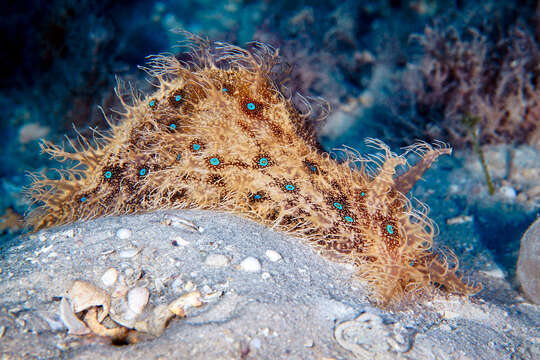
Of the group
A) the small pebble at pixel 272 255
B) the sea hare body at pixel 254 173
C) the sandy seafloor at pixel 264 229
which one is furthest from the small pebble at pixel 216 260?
the sea hare body at pixel 254 173

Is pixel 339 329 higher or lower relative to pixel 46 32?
lower

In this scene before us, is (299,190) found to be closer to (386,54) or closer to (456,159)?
(456,159)

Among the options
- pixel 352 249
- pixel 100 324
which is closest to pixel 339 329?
pixel 352 249

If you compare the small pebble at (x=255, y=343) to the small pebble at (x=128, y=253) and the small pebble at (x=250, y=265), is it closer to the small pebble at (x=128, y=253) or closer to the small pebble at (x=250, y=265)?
the small pebble at (x=250, y=265)

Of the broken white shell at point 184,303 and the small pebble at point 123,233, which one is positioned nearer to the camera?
the broken white shell at point 184,303

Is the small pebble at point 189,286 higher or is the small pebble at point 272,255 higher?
the small pebble at point 272,255

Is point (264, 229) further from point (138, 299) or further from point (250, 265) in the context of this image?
point (138, 299)
